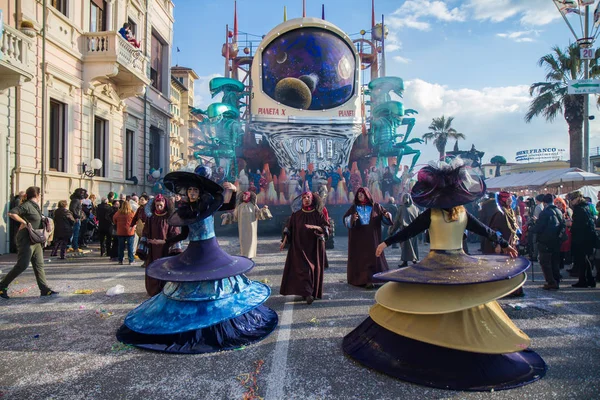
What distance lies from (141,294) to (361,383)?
4736 millimetres

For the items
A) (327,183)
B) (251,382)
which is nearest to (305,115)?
(327,183)

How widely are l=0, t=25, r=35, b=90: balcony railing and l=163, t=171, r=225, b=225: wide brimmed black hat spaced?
29.0 feet

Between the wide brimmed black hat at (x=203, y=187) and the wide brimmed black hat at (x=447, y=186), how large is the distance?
7.48 feet

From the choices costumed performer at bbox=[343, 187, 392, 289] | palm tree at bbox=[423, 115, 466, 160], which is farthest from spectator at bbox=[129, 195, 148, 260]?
palm tree at bbox=[423, 115, 466, 160]

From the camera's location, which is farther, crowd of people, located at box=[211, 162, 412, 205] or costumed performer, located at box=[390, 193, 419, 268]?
crowd of people, located at box=[211, 162, 412, 205]

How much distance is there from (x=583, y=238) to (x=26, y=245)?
966 centimetres

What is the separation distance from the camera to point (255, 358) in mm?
3904

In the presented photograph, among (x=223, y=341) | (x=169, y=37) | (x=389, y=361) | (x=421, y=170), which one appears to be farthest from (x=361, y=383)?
(x=169, y=37)

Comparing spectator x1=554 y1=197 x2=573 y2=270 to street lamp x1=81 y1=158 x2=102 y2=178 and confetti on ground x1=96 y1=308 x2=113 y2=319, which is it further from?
street lamp x1=81 y1=158 x2=102 y2=178

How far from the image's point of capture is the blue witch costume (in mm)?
4184

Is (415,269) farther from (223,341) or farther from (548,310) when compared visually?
(548,310)

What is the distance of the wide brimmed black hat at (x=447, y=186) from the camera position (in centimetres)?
382

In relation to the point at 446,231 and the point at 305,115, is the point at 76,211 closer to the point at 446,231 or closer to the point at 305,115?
the point at 446,231

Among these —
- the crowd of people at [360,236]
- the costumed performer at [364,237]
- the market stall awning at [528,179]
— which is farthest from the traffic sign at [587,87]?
the costumed performer at [364,237]
